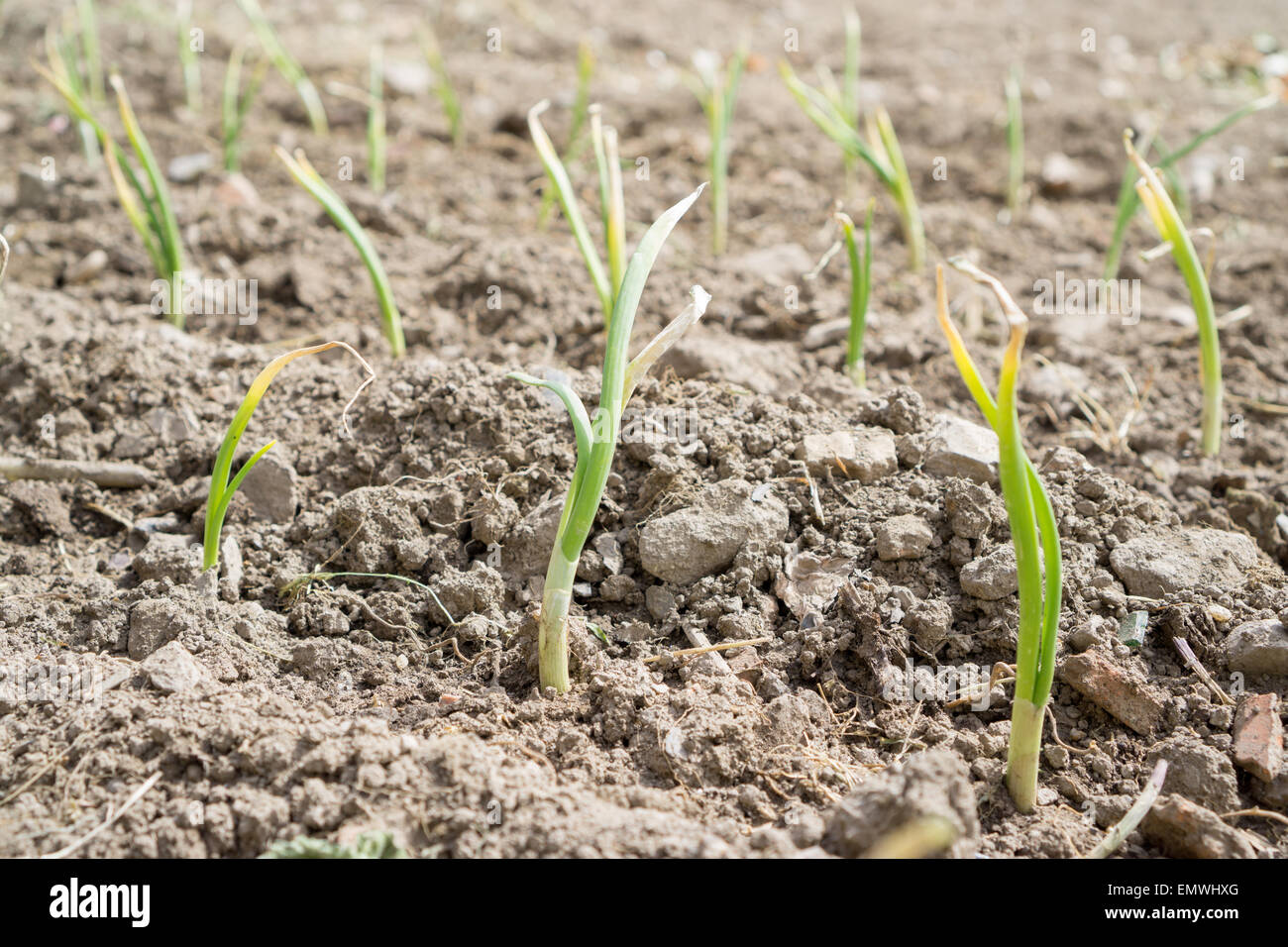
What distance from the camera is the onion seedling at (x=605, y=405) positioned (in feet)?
5.12

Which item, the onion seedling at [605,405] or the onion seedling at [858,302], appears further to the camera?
the onion seedling at [858,302]

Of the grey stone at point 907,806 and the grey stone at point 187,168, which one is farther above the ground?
the grey stone at point 187,168

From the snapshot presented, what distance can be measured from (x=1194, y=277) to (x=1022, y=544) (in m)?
1.27

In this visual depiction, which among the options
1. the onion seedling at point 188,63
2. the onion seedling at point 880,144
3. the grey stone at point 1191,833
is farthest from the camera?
the onion seedling at point 188,63

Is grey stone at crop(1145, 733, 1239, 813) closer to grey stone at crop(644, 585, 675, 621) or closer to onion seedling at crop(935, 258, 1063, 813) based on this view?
onion seedling at crop(935, 258, 1063, 813)

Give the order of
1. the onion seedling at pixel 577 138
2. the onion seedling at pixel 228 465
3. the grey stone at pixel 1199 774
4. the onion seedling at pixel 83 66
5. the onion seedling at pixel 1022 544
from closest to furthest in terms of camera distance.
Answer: the onion seedling at pixel 1022 544
the grey stone at pixel 1199 774
the onion seedling at pixel 228 465
the onion seedling at pixel 577 138
the onion seedling at pixel 83 66

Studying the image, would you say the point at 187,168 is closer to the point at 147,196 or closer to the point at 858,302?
the point at 147,196

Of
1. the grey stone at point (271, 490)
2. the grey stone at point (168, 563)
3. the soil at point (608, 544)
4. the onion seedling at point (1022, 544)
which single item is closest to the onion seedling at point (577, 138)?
the soil at point (608, 544)

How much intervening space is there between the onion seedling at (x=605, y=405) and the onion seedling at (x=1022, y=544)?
45 centimetres

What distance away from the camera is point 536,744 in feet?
5.42

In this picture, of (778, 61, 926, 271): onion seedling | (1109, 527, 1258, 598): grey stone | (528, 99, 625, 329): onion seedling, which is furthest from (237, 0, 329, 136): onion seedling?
(1109, 527, 1258, 598): grey stone

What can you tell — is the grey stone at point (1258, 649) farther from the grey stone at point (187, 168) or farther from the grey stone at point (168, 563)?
the grey stone at point (187, 168)

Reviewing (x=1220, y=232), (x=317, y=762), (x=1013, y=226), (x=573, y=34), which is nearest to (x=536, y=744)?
(x=317, y=762)
